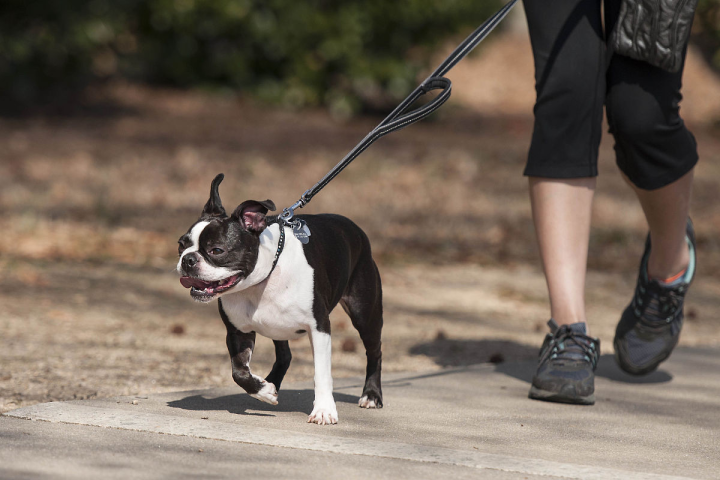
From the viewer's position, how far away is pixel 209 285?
251cm

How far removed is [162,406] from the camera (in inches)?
112

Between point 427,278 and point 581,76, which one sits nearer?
point 581,76

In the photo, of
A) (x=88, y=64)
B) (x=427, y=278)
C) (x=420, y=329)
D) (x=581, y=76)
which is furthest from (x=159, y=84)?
(x=581, y=76)

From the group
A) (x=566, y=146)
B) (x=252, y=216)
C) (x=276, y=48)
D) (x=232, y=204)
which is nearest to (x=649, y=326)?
(x=566, y=146)

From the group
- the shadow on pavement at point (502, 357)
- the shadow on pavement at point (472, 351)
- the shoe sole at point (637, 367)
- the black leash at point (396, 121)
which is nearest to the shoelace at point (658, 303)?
the shoe sole at point (637, 367)

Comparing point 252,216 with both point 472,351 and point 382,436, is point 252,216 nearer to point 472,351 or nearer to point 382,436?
point 382,436

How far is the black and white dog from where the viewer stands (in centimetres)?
250

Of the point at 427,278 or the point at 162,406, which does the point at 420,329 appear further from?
the point at 162,406

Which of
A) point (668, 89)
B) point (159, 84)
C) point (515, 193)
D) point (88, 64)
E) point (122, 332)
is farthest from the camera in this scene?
point (159, 84)

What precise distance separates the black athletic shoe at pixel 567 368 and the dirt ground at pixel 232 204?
0.64 meters

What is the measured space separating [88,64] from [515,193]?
778 centimetres

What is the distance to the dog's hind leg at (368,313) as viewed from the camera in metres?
2.92

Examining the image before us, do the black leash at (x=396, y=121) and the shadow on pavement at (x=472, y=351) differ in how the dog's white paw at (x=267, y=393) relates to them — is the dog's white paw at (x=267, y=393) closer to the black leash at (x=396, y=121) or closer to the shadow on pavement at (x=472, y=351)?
the black leash at (x=396, y=121)

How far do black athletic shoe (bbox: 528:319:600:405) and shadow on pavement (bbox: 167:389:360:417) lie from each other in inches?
25.1
